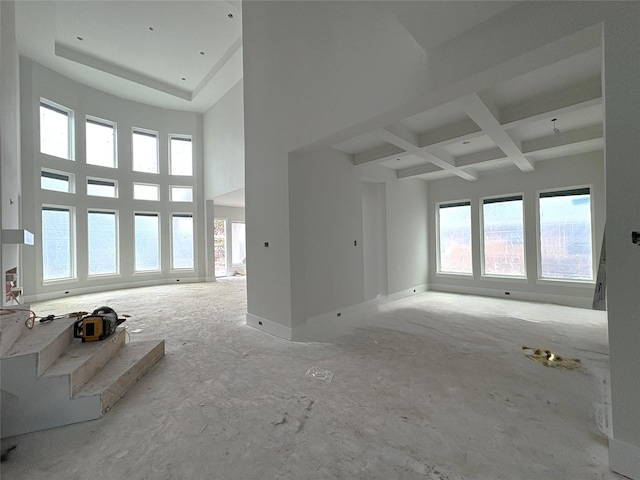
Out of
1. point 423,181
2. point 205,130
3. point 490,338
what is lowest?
point 490,338

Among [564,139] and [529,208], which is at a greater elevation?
[564,139]

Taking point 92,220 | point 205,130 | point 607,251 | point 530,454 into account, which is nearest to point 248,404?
point 530,454

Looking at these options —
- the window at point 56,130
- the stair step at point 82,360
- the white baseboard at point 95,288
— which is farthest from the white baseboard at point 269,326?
the window at point 56,130

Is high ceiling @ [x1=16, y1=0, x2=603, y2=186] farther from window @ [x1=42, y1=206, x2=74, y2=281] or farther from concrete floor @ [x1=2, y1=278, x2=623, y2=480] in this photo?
window @ [x1=42, y1=206, x2=74, y2=281]

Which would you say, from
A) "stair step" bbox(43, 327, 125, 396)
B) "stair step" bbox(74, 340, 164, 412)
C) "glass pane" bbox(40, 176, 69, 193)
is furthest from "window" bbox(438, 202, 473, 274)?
"glass pane" bbox(40, 176, 69, 193)

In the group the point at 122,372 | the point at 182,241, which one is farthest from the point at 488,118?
the point at 182,241

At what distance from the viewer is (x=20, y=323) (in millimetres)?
2322

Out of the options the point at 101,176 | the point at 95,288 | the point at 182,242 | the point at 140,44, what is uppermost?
the point at 140,44

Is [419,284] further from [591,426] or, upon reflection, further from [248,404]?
[248,404]

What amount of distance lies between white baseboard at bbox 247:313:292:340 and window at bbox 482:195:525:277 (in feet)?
16.6

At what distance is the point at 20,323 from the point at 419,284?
667cm

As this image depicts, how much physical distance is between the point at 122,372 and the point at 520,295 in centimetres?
682

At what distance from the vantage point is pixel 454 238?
271 inches

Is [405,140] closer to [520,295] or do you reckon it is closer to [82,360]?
[82,360]
